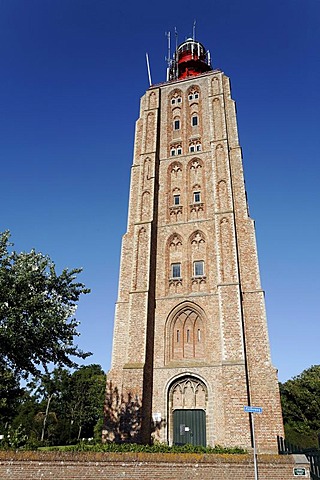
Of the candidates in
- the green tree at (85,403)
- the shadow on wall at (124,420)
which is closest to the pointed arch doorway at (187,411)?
the shadow on wall at (124,420)

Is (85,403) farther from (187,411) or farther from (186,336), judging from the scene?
(186,336)

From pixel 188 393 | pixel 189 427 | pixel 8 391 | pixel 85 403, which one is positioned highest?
pixel 85 403

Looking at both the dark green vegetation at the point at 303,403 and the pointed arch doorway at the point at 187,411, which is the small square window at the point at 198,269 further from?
the dark green vegetation at the point at 303,403

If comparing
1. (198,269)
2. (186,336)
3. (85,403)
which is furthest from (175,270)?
(85,403)

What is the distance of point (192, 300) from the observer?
2227 centimetres

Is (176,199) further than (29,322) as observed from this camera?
Yes

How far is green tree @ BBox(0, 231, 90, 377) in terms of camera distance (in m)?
14.0

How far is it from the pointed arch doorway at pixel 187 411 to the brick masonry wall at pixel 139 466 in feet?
27.1

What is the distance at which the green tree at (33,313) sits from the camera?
14.0 m

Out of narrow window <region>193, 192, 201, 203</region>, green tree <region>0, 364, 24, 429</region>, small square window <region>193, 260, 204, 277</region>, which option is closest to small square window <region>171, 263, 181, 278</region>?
small square window <region>193, 260, 204, 277</region>

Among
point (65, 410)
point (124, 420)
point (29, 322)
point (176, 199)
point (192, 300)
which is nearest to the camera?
point (29, 322)

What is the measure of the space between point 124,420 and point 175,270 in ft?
32.0

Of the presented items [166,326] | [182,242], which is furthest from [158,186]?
[166,326]

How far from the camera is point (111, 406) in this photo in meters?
19.8
